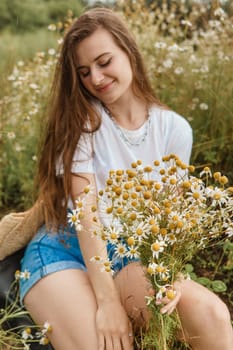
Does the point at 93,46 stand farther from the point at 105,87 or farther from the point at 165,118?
the point at 165,118

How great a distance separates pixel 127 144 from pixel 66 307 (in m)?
0.70

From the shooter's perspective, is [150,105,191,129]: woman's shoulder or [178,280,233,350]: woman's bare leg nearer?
[178,280,233,350]: woman's bare leg

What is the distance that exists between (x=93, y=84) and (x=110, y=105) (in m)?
0.20

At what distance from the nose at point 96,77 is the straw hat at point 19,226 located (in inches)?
22.2

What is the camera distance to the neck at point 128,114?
90.6 inches

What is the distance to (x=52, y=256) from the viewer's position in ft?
7.05

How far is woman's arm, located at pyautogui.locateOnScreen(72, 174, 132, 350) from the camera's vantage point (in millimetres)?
1891

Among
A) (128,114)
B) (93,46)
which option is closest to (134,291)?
(128,114)

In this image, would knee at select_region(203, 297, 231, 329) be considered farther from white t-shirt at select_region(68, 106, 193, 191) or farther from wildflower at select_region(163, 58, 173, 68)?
wildflower at select_region(163, 58, 173, 68)

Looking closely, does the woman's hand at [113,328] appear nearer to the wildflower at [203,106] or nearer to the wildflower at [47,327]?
the wildflower at [47,327]

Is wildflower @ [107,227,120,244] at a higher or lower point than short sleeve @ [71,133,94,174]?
lower

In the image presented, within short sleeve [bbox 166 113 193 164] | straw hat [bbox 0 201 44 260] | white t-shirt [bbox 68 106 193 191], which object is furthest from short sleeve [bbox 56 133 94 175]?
short sleeve [bbox 166 113 193 164]

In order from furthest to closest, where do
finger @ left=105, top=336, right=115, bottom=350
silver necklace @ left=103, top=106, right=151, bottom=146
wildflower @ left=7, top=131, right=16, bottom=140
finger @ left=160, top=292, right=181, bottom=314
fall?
wildflower @ left=7, top=131, right=16, bottom=140 → silver necklace @ left=103, top=106, right=151, bottom=146 → finger @ left=105, top=336, right=115, bottom=350 → finger @ left=160, top=292, right=181, bottom=314

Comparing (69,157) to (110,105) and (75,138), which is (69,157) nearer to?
(75,138)
